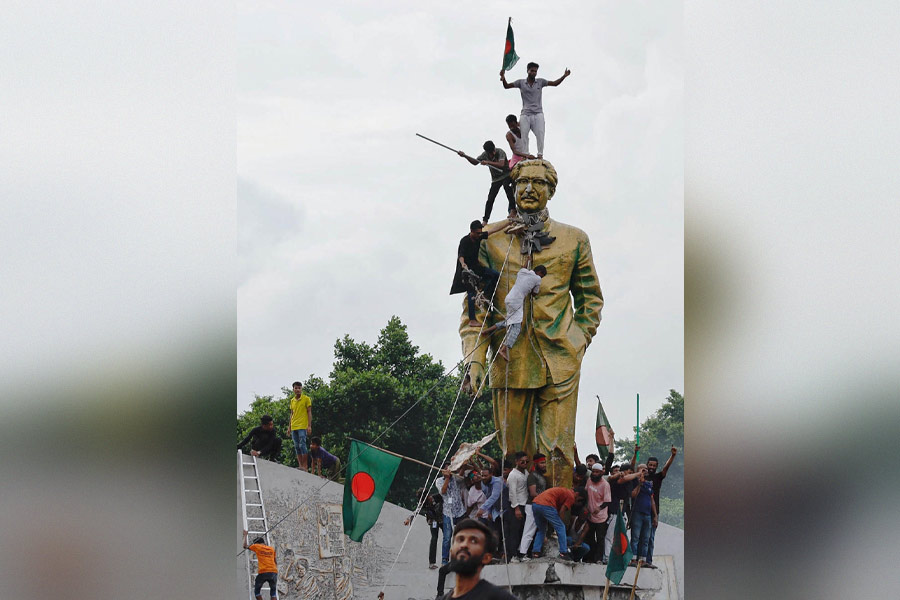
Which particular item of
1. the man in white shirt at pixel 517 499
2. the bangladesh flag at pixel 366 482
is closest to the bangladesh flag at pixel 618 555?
the man in white shirt at pixel 517 499

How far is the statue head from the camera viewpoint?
1326cm

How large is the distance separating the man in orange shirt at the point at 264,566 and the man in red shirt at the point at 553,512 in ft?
11.6

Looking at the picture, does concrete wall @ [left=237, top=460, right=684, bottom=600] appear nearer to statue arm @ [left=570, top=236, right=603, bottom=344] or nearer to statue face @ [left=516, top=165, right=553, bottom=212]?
statue arm @ [left=570, top=236, right=603, bottom=344]

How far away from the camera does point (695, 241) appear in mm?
7184

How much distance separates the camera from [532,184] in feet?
43.5

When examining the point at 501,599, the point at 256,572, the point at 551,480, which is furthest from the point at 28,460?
the point at 256,572

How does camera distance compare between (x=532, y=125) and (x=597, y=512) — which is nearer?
(x=597, y=512)

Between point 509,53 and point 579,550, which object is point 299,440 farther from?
point 509,53

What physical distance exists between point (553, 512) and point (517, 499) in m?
0.47

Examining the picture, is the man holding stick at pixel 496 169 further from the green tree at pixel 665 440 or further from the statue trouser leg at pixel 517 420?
the green tree at pixel 665 440

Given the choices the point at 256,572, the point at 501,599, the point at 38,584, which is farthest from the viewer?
the point at 256,572

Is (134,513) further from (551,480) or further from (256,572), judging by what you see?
(256,572)

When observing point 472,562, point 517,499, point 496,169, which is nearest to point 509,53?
point 496,169

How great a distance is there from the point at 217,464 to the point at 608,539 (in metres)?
8.19
